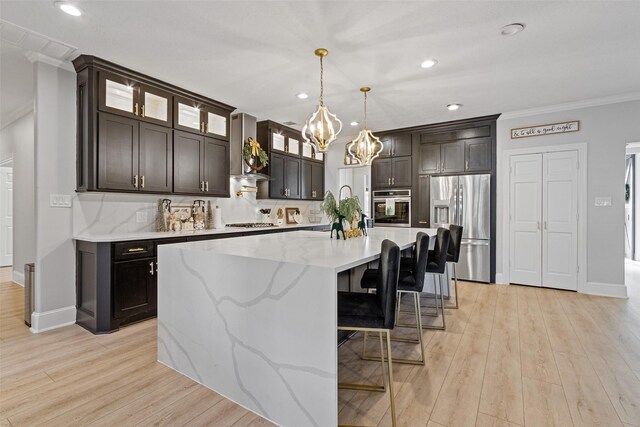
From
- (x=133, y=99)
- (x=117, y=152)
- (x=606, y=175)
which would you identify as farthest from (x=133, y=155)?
(x=606, y=175)

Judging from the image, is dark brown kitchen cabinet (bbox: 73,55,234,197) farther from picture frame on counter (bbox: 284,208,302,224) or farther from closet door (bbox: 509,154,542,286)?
closet door (bbox: 509,154,542,286)

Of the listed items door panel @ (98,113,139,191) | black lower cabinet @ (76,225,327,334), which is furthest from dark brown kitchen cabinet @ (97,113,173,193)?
black lower cabinet @ (76,225,327,334)

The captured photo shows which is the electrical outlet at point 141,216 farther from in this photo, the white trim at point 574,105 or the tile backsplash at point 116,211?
the white trim at point 574,105

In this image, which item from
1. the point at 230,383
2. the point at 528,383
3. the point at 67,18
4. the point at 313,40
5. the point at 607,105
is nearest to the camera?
the point at 230,383

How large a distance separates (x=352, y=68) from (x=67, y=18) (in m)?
2.43

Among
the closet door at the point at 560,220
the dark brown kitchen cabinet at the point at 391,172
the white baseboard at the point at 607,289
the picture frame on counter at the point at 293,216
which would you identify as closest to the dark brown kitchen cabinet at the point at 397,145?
the dark brown kitchen cabinet at the point at 391,172

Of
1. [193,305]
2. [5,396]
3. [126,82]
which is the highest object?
[126,82]

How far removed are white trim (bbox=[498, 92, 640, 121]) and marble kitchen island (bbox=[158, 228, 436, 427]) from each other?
165 inches

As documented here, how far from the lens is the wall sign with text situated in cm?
446

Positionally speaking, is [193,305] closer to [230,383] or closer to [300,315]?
[230,383]

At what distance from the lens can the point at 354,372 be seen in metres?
2.23

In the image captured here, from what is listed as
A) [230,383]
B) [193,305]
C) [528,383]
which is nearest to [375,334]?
[528,383]

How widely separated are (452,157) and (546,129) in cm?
132

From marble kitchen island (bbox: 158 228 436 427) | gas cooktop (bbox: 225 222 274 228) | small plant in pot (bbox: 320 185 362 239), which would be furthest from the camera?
gas cooktop (bbox: 225 222 274 228)
